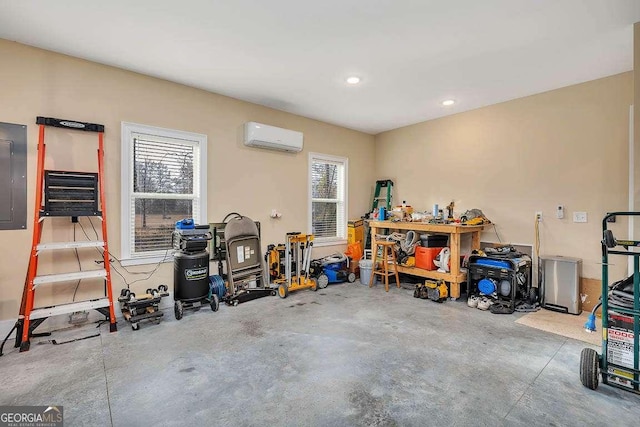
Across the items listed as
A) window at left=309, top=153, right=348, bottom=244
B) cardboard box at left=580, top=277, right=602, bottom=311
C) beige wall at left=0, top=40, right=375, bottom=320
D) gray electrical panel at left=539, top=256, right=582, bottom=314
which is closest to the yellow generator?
beige wall at left=0, top=40, right=375, bottom=320

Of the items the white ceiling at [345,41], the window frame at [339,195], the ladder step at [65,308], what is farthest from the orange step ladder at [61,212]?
the window frame at [339,195]

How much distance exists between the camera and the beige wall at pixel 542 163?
3629mm

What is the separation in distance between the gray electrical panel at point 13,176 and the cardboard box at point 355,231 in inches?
188

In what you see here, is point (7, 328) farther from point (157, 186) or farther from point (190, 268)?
point (157, 186)

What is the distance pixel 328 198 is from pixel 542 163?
354 cm

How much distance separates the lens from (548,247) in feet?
13.5

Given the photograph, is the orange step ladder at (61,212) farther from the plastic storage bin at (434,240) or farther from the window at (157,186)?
the plastic storage bin at (434,240)

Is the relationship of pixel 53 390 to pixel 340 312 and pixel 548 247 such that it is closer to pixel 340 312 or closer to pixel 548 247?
pixel 340 312

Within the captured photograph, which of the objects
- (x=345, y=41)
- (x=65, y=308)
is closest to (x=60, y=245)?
(x=65, y=308)

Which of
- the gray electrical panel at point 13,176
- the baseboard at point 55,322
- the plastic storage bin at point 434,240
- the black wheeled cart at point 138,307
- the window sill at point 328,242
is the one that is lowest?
the baseboard at point 55,322

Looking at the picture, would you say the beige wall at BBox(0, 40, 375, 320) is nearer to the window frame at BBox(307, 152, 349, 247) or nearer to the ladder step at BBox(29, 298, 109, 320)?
the window frame at BBox(307, 152, 349, 247)

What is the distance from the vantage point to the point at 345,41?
9.64 feet

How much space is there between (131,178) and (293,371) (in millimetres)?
3003

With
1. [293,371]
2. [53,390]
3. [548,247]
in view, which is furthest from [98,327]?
[548,247]
